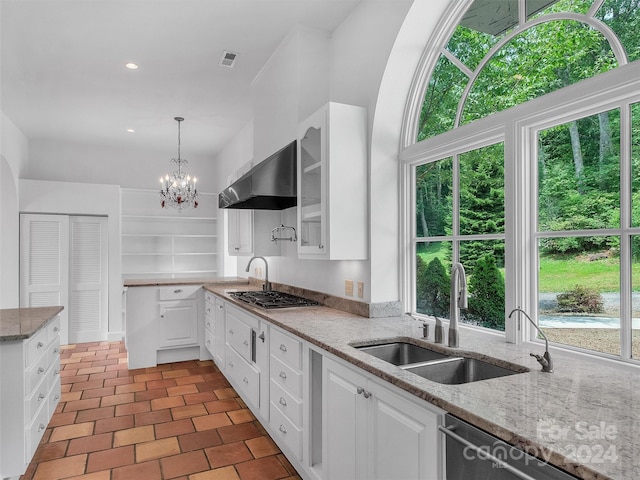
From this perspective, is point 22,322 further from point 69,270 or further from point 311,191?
point 69,270

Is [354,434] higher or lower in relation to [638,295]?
lower

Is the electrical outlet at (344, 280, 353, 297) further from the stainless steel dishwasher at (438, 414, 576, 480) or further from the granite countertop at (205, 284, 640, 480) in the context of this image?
the stainless steel dishwasher at (438, 414, 576, 480)

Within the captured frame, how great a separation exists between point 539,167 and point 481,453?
1.35 meters

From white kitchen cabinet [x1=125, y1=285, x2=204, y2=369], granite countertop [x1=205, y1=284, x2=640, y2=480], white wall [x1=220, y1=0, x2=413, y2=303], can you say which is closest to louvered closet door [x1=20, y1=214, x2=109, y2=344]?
white kitchen cabinet [x1=125, y1=285, x2=204, y2=369]

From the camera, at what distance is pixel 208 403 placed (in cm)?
351

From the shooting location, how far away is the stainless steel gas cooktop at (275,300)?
298 cm

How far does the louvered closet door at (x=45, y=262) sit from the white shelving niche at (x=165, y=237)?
3.08ft

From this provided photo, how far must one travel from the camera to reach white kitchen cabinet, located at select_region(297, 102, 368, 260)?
2.57 metres

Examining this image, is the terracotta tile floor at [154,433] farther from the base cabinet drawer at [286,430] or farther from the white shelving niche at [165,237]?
the white shelving niche at [165,237]

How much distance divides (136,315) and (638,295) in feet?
14.7

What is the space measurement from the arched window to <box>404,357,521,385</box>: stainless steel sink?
0.33 m

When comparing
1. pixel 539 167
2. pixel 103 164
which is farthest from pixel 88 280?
pixel 539 167

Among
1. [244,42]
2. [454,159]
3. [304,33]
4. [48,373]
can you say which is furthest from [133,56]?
[454,159]

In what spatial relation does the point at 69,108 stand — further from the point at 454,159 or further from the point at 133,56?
the point at 454,159
